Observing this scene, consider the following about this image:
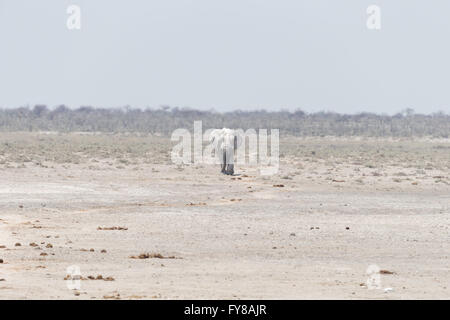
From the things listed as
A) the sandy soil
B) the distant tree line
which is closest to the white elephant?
the sandy soil

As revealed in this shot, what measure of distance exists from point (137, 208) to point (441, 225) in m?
7.20

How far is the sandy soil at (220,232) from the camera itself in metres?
14.1

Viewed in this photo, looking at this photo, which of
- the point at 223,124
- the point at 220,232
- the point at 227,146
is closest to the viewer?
the point at 220,232

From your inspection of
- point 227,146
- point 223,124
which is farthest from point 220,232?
point 223,124

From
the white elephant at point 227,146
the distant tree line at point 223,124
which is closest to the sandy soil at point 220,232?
the white elephant at point 227,146

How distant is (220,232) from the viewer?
20703 millimetres

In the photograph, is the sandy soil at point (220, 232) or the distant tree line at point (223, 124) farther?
the distant tree line at point (223, 124)

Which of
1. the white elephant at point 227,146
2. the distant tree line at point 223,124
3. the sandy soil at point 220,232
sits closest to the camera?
the sandy soil at point 220,232

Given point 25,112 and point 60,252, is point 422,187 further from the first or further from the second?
point 25,112

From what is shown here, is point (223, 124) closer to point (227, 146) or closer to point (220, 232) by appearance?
point (227, 146)

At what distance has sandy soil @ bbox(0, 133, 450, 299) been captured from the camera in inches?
555

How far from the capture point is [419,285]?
14.5 metres

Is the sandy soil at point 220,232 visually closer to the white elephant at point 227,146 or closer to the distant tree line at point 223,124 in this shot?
the white elephant at point 227,146

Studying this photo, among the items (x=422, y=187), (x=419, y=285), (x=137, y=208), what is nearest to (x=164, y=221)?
(x=137, y=208)
